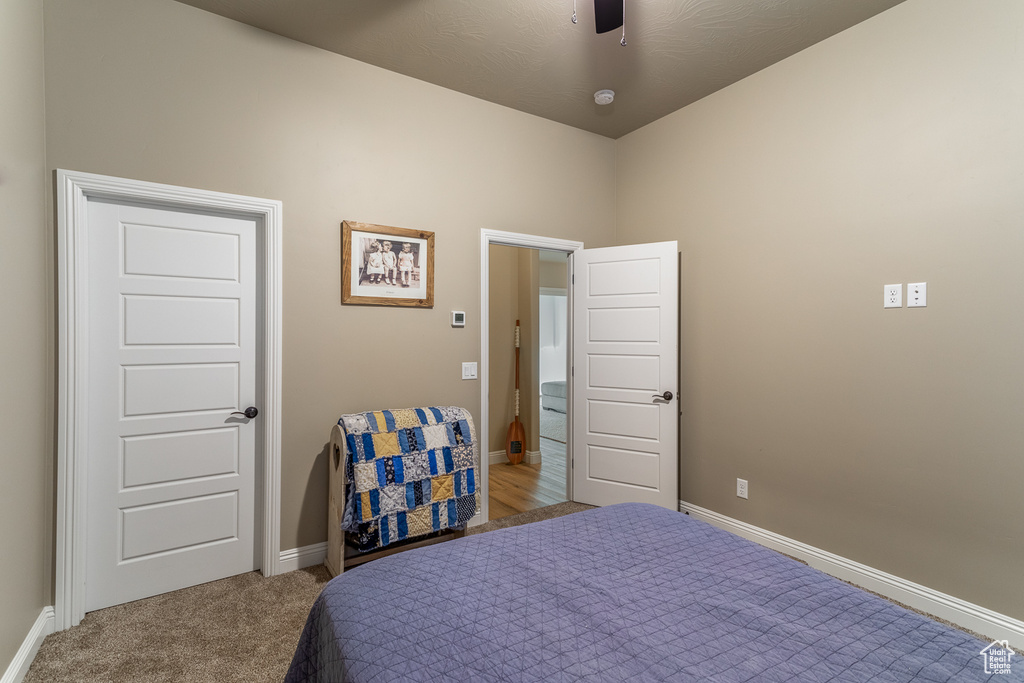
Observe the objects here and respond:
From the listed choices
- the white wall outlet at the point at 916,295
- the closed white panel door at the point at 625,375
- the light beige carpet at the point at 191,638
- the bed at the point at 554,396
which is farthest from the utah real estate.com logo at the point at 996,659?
the bed at the point at 554,396

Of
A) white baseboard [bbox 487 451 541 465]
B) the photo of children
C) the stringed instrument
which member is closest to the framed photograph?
the photo of children

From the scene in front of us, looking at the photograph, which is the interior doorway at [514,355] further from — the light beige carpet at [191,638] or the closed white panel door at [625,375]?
the light beige carpet at [191,638]

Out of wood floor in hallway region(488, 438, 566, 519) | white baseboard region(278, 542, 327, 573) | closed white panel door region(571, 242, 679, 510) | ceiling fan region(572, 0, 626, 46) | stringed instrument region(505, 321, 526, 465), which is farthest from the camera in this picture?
stringed instrument region(505, 321, 526, 465)

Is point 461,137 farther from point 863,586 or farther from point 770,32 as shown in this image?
point 863,586

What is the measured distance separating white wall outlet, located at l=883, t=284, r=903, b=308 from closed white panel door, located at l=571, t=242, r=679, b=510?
3.87ft

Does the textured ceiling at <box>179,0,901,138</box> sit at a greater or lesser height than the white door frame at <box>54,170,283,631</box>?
greater

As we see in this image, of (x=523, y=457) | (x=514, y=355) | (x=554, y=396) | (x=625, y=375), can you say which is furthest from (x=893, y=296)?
(x=554, y=396)

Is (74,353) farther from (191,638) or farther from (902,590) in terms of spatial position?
(902,590)

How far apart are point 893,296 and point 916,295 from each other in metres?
0.09

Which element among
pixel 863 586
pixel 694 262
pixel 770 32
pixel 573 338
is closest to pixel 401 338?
pixel 573 338

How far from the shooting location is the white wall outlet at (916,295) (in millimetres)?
2293

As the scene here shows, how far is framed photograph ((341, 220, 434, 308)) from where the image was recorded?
2.83 metres

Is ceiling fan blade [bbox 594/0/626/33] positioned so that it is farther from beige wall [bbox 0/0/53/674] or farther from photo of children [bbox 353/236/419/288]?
beige wall [bbox 0/0/53/674]

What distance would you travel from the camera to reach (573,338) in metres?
3.75
